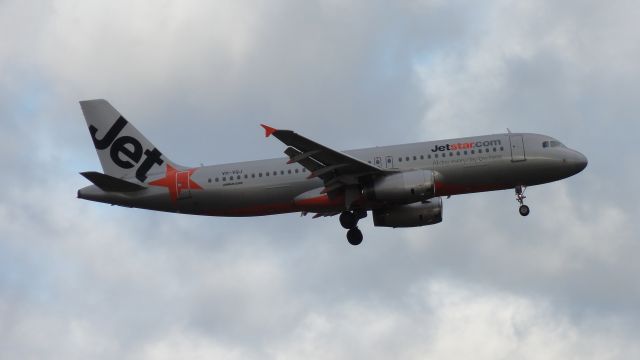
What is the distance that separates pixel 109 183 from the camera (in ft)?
199

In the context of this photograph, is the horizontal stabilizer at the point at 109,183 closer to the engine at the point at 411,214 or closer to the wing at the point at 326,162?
the wing at the point at 326,162

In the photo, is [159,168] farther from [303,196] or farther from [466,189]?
[466,189]

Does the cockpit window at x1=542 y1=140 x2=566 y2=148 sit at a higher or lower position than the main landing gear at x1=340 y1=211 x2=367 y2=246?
higher

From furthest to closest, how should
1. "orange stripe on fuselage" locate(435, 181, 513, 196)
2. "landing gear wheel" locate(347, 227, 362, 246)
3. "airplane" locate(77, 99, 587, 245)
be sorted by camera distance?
"landing gear wheel" locate(347, 227, 362, 246) < "orange stripe on fuselage" locate(435, 181, 513, 196) < "airplane" locate(77, 99, 587, 245)

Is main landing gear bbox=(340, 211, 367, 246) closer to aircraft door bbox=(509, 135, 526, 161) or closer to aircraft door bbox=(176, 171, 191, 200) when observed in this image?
aircraft door bbox=(176, 171, 191, 200)

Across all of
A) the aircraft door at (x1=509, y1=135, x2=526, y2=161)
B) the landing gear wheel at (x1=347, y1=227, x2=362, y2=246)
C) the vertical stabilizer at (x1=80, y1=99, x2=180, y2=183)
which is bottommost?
the landing gear wheel at (x1=347, y1=227, x2=362, y2=246)

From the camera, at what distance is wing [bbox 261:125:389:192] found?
55.6m

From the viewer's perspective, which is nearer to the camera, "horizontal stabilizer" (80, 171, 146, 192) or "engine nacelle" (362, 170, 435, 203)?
"engine nacelle" (362, 170, 435, 203)

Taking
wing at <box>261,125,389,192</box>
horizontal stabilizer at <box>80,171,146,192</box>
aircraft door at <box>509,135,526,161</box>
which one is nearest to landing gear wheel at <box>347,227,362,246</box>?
wing at <box>261,125,389,192</box>

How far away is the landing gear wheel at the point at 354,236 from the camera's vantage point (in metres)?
63.2

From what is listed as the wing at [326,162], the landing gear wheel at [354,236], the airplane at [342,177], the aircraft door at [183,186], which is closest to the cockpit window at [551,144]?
the airplane at [342,177]

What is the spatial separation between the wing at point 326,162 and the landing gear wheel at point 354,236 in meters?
4.67

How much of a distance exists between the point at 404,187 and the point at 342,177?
3.32 meters

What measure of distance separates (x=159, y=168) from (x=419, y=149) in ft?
46.6
